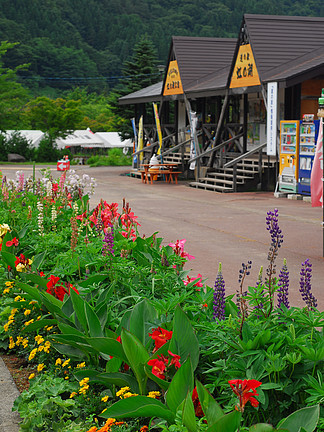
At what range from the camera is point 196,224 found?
43.6ft

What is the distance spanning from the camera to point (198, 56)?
2909cm

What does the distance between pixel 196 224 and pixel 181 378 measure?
10.2 meters

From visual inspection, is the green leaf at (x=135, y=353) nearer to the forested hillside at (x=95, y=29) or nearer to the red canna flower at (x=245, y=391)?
the red canna flower at (x=245, y=391)

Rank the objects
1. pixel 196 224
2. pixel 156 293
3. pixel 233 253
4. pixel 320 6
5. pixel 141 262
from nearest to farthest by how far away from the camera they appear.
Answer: pixel 156 293 < pixel 141 262 < pixel 233 253 < pixel 196 224 < pixel 320 6

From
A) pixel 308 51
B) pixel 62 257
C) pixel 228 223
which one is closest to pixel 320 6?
pixel 308 51

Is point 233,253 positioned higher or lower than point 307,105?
lower

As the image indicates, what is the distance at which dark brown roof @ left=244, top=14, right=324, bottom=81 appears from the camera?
20.4 meters

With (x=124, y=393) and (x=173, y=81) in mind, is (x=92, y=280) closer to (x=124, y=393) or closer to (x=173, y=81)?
(x=124, y=393)

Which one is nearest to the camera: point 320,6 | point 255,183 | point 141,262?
point 141,262

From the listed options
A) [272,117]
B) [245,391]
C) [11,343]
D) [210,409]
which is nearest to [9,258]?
[11,343]

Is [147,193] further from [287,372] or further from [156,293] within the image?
[287,372]

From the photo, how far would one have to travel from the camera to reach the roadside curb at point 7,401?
371 centimetres

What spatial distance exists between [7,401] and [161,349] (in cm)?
119

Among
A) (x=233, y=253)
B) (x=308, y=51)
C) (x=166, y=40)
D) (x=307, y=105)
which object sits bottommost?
(x=233, y=253)
